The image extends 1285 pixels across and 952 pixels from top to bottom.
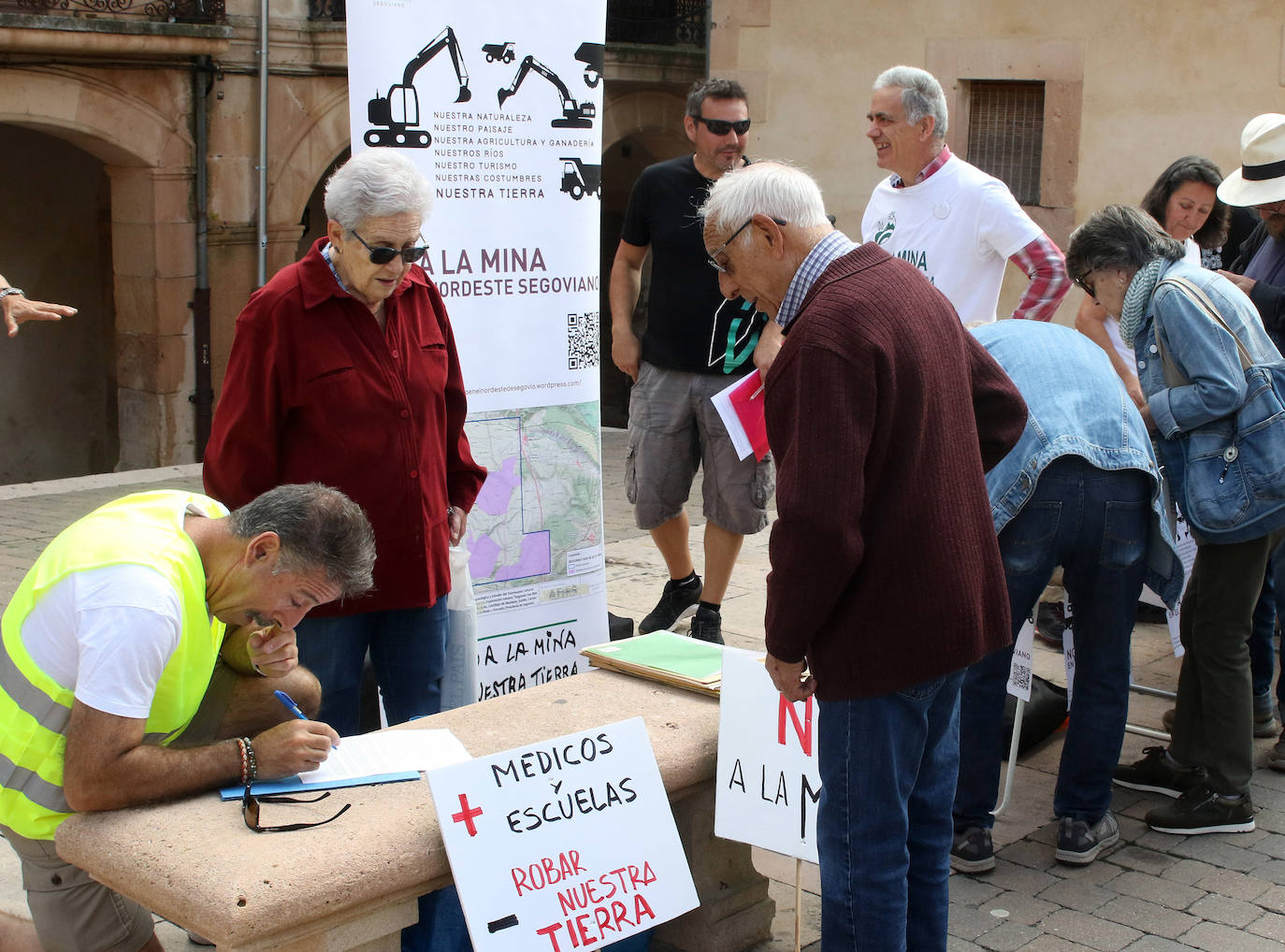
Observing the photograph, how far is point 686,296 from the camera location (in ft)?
16.3

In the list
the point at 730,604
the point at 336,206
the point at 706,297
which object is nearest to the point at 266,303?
the point at 336,206

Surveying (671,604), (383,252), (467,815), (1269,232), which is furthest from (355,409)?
(1269,232)

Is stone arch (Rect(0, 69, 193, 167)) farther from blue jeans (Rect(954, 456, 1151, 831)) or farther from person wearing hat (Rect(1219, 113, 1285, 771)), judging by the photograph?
blue jeans (Rect(954, 456, 1151, 831))

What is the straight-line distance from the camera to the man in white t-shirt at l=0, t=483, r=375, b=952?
2.40m

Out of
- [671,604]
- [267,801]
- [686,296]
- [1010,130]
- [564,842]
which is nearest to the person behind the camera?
[267,801]

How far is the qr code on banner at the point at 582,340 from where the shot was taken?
4598 mm

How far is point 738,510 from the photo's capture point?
16.7ft

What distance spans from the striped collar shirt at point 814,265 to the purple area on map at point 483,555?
207cm

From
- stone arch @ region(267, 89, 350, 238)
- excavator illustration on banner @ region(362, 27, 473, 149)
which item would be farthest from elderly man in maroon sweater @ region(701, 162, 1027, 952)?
stone arch @ region(267, 89, 350, 238)

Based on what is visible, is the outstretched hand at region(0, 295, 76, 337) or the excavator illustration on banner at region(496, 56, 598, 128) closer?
the outstretched hand at region(0, 295, 76, 337)

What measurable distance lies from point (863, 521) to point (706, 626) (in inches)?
103

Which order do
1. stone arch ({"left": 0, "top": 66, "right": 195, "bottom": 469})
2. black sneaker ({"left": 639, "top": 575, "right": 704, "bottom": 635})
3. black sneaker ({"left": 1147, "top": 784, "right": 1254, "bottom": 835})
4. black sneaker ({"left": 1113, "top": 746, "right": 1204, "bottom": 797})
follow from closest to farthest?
black sneaker ({"left": 1147, "top": 784, "right": 1254, "bottom": 835}), black sneaker ({"left": 1113, "top": 746, "right": 1204, "bottom": 797}), black sneaker ({"left": 639, "top": 575, "right": 704, "bottom": 635}), stone arch ({"left": 0, "top": 66, "right": 195, "bottom": 469})

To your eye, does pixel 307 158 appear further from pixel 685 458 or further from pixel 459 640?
pixel 459 640

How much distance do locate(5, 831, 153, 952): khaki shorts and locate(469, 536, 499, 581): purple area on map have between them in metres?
1.85
